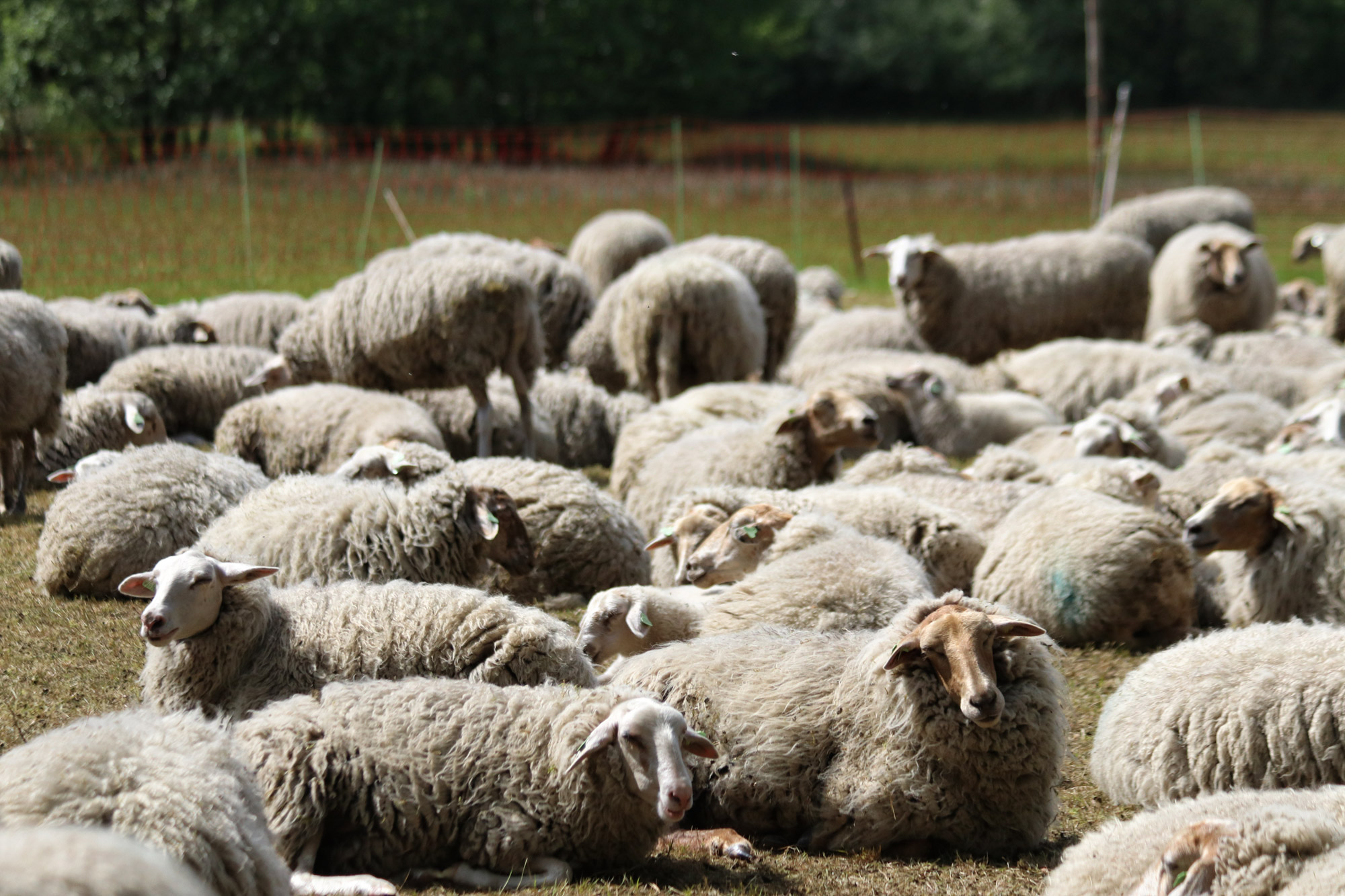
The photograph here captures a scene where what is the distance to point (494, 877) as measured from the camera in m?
3.81

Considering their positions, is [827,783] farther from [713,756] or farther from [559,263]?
[559,263]

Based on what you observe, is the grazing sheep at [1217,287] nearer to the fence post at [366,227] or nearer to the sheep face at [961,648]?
the fence post at [366,227]

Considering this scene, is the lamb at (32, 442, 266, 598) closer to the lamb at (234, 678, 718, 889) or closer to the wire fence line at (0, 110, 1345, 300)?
the lamb at (234, 678, 718, 889)

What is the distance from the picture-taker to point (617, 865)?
3943 millimetres

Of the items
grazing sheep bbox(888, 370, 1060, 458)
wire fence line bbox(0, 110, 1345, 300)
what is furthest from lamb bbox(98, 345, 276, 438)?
wire fence line bbox(0, 110, 1345, 300)

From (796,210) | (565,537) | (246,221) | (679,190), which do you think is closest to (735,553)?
(565,537)

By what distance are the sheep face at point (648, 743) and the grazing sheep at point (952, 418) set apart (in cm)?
586

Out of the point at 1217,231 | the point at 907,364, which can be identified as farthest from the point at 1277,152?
the point at 907,364

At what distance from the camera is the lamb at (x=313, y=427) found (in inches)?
312

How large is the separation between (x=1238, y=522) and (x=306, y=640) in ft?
12.5

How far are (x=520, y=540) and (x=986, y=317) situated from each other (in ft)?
24.0

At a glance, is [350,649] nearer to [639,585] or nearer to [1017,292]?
[639,585]

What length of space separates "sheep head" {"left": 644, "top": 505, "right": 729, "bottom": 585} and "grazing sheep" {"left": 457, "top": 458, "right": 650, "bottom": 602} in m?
0.32

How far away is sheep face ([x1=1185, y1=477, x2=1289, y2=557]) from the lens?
583cm
